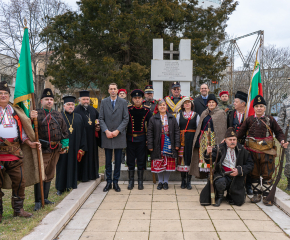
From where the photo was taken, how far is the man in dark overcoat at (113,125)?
5406 millimetres

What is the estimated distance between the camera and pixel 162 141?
556cm

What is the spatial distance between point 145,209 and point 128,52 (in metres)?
10.6

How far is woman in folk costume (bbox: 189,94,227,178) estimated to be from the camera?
210 inches

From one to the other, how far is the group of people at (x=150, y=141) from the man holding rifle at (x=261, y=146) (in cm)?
2

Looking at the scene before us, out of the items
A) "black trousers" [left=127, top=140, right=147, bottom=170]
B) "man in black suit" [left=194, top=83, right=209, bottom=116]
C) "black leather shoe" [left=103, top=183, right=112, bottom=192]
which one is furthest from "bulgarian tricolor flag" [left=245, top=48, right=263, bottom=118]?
"black leather shoe" [left=103, top=183, right=112, bottom=192]

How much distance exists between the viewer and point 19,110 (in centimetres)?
405

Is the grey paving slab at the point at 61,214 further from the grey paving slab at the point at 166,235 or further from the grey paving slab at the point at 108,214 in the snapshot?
the grey paving slab at the point at 166,235

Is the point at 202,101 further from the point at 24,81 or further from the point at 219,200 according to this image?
the point at 24,81

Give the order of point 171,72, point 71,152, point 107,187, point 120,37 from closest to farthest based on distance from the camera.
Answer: point 71,152, point 107,187, point 171,72, point 120,37

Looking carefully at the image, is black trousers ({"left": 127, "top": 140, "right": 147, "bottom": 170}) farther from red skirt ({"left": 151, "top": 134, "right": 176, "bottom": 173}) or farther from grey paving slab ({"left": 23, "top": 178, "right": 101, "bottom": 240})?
grey paving slab ({"left": 23, "top": 178, "right": 101, "bottom": 240})

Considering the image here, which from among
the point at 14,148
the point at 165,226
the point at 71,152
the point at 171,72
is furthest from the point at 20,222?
the point at 171,72

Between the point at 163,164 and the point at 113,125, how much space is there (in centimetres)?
130

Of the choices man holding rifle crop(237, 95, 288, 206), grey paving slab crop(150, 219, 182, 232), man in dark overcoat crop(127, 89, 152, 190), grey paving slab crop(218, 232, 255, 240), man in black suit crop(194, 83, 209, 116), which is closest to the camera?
grey paving slab crop(218, 232, 255, 240)

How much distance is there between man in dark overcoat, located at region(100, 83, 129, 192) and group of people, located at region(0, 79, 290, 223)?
0.06ft
